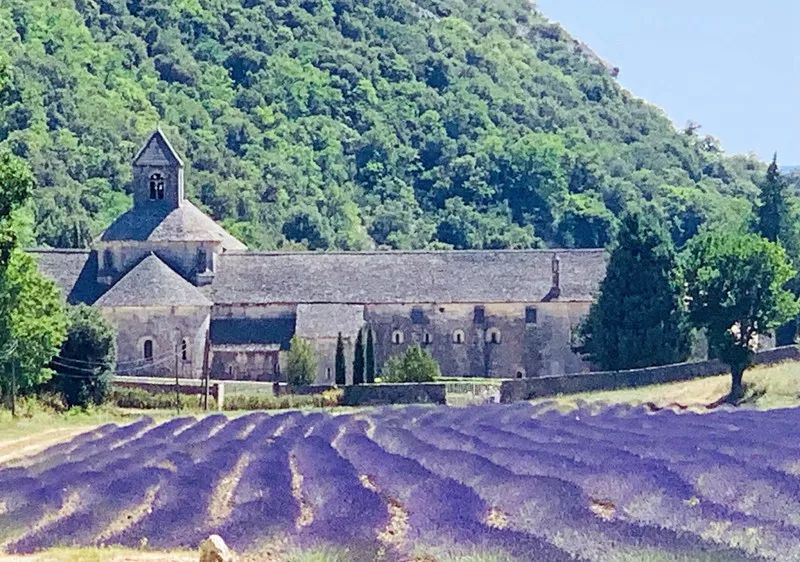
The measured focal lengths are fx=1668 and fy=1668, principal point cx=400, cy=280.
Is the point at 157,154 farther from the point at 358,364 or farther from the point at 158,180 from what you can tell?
the point at 358,364

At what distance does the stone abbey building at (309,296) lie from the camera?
258 ft

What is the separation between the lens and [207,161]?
152 m

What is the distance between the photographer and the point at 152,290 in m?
78.2

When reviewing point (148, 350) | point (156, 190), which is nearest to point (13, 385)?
point (148, 350)

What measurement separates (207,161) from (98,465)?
12321 centimetres

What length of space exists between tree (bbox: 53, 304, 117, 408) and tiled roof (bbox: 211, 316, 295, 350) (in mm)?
16196

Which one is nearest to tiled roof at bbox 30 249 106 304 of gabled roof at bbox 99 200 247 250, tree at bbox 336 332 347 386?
gabled roof at bbox 99 200 247 250

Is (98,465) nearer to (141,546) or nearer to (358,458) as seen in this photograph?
(358,458)

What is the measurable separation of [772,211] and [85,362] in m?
43.0

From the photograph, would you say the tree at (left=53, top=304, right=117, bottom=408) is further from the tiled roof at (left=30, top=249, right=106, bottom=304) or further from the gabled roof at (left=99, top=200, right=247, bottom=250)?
the gabled roof at (left=99, top=200, right=247, bottom=250)

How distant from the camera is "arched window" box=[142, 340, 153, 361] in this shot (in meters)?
77.3

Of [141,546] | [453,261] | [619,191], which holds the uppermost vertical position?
[619,191]

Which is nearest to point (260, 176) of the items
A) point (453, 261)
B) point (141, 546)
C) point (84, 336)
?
point (453, 261)

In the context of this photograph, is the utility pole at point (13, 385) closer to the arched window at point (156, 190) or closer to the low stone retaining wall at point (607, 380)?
the low stone retaining wall at point (607, 380)
